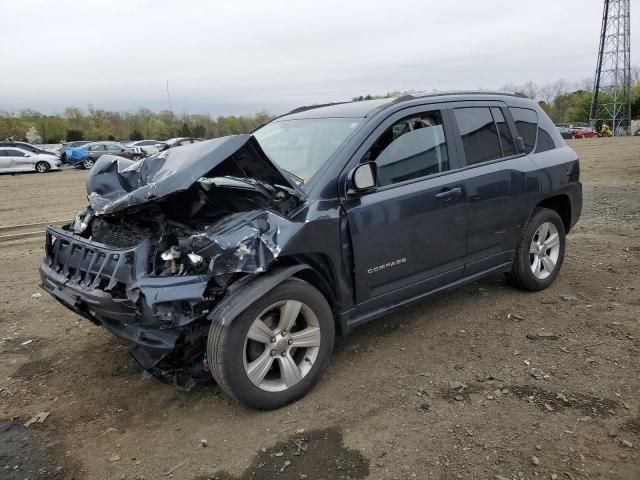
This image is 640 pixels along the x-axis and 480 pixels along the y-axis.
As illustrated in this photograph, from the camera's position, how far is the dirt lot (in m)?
2.73

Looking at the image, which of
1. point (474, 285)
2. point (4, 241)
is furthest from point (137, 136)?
point (474, 285)

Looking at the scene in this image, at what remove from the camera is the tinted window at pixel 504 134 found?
4.54 metres

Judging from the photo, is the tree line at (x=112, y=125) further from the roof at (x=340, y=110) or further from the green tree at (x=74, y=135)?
the roof at (x=340, y=110)

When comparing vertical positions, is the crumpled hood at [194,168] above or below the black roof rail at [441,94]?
below

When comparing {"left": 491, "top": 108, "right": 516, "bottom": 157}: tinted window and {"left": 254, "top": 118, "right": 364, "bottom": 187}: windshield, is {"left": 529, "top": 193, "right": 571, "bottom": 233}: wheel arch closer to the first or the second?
{"left": 491, "top": 108, "right": 516, "bottom": 157}: tinted window

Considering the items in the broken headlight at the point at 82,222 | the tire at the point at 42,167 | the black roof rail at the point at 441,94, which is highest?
the black roof rail at the point at 441,94

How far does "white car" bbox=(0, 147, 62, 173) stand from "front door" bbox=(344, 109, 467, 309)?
2555 cm

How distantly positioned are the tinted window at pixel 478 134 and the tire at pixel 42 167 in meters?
26.0

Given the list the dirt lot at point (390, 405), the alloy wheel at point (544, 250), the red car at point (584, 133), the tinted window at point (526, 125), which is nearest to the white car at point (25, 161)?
the dirt lot at point (390, 405)

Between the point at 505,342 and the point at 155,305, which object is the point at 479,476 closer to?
the point at 505,342

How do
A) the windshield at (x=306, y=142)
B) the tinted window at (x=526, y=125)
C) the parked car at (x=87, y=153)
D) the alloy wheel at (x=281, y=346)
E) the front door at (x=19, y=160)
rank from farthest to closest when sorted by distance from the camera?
1. the parked car at (x=87, y=153)
2. the front door at (x=19, y=160)
3. the tinted window at (x=526, y=125)
4. the windshield at (x=306, y=142)
5. the alloy wheel at (x=281, y=346)

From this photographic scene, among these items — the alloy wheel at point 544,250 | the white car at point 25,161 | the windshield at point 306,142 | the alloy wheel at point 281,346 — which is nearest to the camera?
the alloy wheel at point 281,346

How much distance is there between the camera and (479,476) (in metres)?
2.57

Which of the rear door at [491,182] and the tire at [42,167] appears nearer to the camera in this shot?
the rear door at [491,182]
